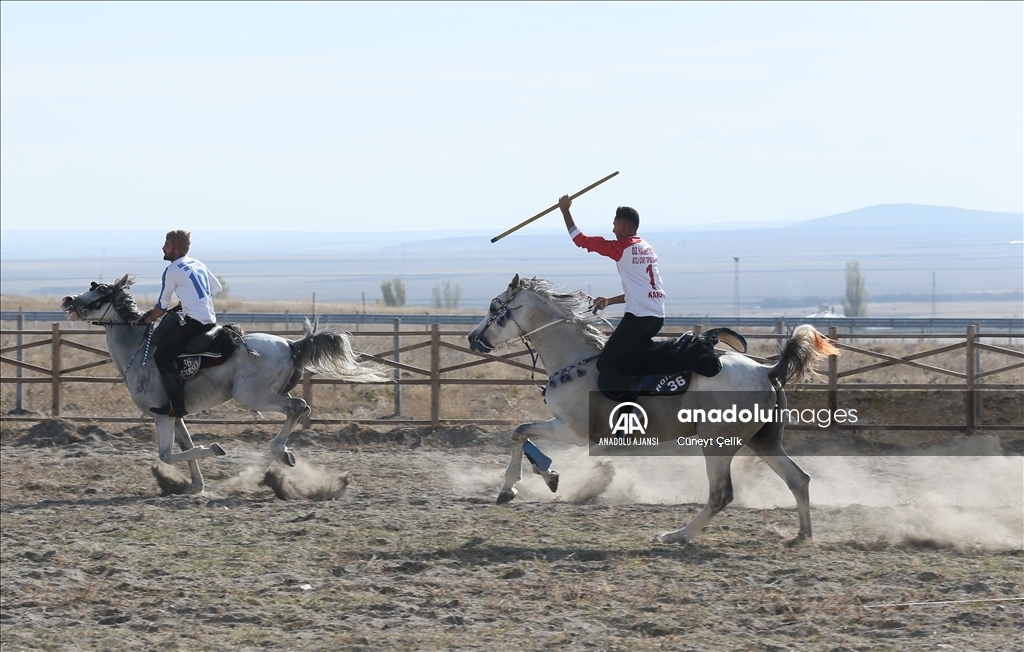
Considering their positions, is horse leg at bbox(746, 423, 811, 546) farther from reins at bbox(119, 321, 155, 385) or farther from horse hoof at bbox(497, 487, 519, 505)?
reins at bbox(119, 321, 155, 385)

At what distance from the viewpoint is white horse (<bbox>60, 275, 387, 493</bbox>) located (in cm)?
1145

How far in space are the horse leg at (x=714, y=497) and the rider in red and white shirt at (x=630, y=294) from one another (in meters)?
0.83

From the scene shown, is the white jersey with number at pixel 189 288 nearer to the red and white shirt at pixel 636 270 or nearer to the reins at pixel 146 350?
the reins at pixel 146 350

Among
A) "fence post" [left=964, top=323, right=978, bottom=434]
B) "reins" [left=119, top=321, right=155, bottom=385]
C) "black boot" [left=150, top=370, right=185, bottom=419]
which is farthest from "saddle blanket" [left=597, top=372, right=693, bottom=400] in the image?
"fence post" [left=964, top=323, right=978, bottom=434]

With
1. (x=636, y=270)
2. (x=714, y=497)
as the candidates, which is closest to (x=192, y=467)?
(x=636, y=270)

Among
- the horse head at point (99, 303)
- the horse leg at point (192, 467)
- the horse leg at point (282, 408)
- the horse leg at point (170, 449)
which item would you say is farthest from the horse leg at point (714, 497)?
the horse head at point (99, 303)

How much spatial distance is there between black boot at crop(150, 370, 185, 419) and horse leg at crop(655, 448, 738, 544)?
16.3 feet

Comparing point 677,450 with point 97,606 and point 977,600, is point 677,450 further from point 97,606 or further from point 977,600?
point 97,606

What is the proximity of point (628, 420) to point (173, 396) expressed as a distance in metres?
4.67

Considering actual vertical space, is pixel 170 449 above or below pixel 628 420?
below

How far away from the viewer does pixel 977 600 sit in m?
7.12

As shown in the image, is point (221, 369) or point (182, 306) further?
point (221, 369)

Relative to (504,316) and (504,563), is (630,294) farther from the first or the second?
(504,563)

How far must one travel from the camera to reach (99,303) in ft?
38.8
